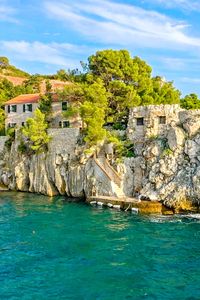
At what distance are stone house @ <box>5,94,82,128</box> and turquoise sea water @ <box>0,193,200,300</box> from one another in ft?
59.7

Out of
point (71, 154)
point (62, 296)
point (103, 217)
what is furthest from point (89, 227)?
point (71, 154)

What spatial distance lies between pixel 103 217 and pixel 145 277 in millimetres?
14828

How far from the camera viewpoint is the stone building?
45.6 m

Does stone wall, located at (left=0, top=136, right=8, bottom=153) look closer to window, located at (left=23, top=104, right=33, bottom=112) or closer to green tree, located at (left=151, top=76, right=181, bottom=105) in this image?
window, located at (left=23, top=104, right=33, bottom=112)

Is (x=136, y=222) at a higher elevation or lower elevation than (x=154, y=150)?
lower

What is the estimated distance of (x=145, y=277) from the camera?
80.0 ft

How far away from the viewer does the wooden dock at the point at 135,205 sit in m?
41.2

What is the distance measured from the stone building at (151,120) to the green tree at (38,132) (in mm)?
11968

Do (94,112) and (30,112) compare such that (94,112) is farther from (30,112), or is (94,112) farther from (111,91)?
(30,112)

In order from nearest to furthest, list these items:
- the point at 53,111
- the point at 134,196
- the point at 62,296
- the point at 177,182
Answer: the point at 62,296 < the point at 177,182 < the point at 134,196 < the point at 53,111

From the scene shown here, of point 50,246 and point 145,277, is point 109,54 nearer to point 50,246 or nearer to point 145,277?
point 50,246

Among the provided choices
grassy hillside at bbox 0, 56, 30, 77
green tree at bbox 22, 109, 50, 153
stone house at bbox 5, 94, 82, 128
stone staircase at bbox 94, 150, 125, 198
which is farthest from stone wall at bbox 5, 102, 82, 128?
grassy hillside at bbox 0, 56, 30, 77

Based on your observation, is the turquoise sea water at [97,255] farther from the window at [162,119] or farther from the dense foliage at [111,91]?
the dense foliage at [111,91]

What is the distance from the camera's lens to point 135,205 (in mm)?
41781
